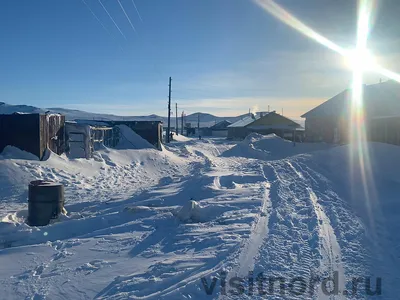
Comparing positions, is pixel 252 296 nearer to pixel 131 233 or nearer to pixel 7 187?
pixel 131 233

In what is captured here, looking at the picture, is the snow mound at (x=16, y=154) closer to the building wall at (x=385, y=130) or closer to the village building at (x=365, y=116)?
the village building at (x=365, y=116)

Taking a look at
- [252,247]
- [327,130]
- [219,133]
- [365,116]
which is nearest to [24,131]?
[252,247]

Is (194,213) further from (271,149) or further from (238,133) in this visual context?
(238,133)

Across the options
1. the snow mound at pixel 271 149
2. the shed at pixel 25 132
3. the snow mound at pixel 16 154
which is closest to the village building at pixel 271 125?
the snow mound at pixel 271 149

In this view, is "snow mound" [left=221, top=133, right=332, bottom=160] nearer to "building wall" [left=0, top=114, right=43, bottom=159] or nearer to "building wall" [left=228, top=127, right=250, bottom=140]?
"building wall" [left=0, top=114, right=43, bottom=159]

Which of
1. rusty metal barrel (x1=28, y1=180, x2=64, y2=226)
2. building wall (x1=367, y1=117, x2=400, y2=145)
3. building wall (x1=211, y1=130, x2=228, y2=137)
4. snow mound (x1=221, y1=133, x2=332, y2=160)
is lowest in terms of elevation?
rusty metal barrel (x1=28, y1=180, x2=64, y2=226)

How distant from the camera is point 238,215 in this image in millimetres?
8977

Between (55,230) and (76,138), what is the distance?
13.1 meters

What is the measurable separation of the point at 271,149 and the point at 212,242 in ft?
90.6

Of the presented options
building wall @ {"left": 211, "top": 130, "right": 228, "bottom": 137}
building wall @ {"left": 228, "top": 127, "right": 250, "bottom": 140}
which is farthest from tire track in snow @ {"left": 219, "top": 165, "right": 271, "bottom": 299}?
building wall @ {"left": 211, "top": 130, "right": 228, "bottom": 137}

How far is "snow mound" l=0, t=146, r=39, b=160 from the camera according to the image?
1684 cm

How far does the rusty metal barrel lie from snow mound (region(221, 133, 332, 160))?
21423 mm

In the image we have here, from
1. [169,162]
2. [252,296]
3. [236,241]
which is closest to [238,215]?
[236,241]

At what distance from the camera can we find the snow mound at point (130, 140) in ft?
93.9
